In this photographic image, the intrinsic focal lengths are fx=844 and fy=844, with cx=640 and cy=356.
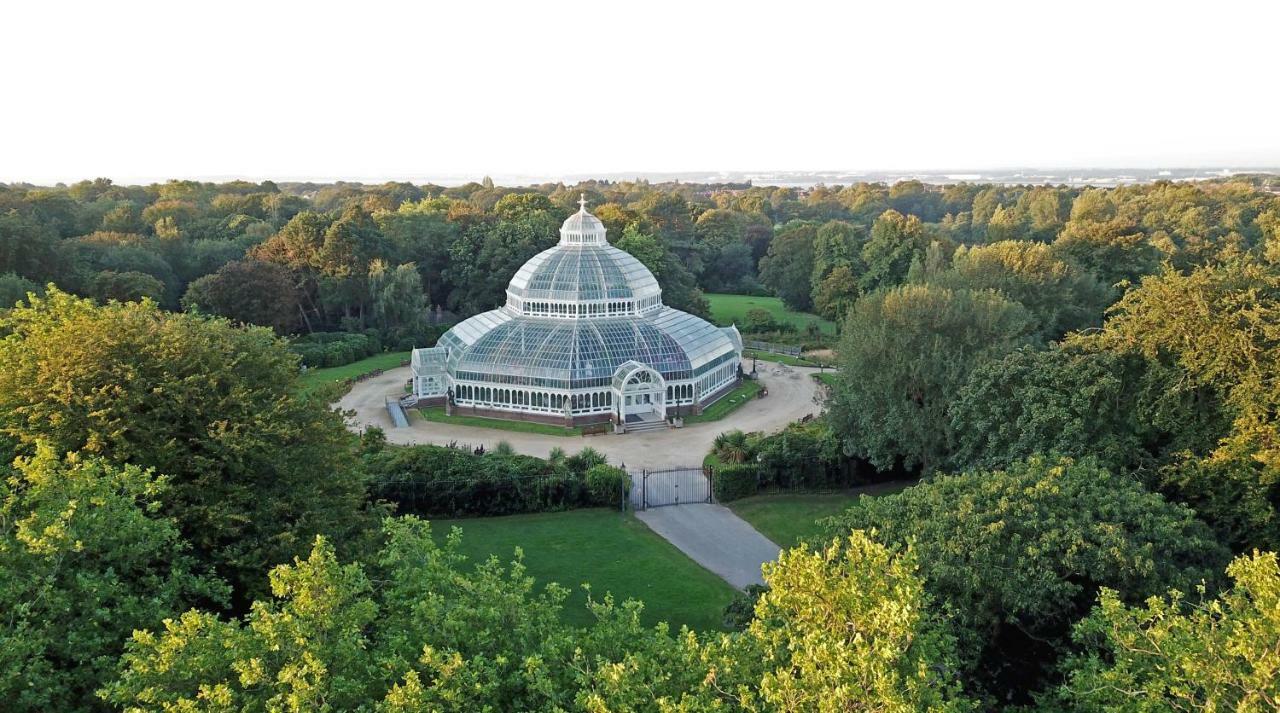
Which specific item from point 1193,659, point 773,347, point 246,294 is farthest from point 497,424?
point 1193,659

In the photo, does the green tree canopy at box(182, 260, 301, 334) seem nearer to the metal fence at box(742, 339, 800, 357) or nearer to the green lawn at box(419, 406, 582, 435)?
the green lawn at box(419, 406, 582, 435)

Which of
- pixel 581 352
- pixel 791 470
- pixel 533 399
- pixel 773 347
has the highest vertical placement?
pixel 581 352

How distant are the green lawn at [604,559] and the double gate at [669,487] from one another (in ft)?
6.98

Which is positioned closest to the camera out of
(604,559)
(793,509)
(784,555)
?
(784,555)

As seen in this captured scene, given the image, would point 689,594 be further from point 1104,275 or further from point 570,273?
point 1104,275

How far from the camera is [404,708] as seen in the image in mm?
12789

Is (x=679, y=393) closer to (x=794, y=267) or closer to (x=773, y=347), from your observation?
(x=773, y=347)

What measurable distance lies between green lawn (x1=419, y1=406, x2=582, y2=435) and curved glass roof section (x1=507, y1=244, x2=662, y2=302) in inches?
346

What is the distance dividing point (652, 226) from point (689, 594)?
218 ft

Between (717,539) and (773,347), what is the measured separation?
40981 millimetres

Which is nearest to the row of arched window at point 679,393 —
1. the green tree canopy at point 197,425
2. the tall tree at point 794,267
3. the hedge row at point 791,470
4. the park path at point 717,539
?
the hedge row at point 791,470

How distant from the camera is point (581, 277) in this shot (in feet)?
180

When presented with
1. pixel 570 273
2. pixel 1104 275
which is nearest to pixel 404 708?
pixel 570 273

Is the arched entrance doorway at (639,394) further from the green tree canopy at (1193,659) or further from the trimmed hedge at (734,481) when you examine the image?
the green tree canopy at (1193,659)
